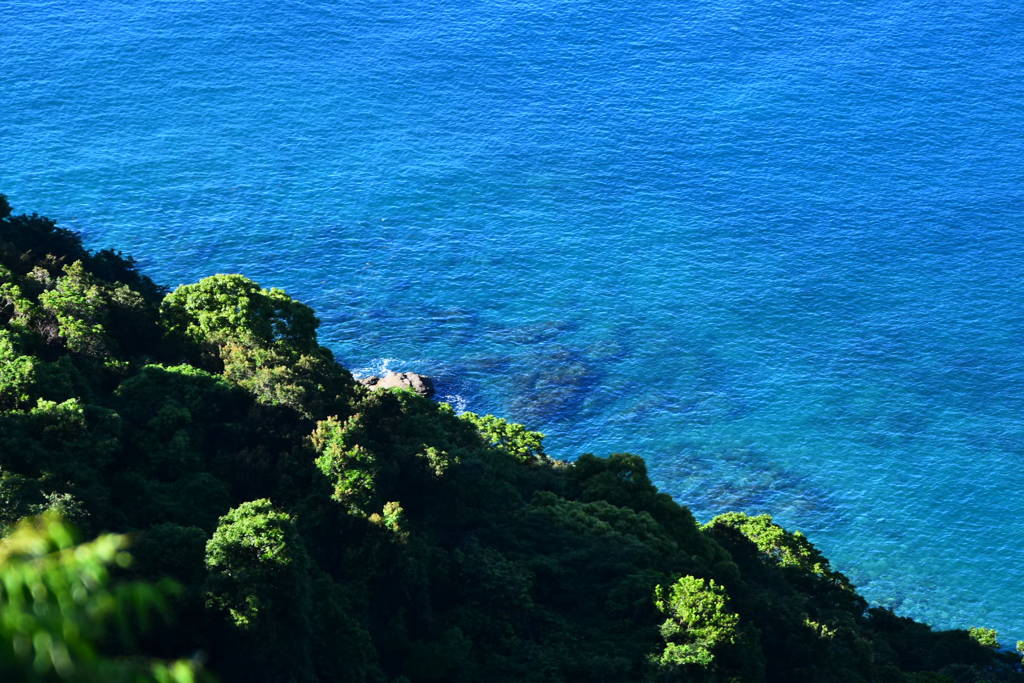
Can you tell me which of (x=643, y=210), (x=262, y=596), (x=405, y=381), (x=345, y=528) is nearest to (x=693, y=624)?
(x=345, y=528)

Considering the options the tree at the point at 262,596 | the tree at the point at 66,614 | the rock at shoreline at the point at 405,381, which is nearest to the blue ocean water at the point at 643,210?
the rock at shoreline at the point at 405,381

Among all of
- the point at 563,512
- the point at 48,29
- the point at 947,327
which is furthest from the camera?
the point at 48,29

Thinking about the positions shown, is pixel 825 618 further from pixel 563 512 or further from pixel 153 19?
pixel 153 19

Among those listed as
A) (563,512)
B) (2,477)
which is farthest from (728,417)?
(2,477)

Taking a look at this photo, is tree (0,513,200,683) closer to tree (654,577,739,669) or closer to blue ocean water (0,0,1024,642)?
tree (654,577,739,669)

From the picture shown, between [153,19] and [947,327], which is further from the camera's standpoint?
[153,19]

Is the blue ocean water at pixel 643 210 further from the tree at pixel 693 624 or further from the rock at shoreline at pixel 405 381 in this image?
the tree at pixel 693 624

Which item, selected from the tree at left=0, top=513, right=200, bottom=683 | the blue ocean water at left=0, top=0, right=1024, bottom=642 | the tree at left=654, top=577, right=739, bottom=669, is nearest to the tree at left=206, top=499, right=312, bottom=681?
the tree at left=654, top=577, right=739, bottom=669
